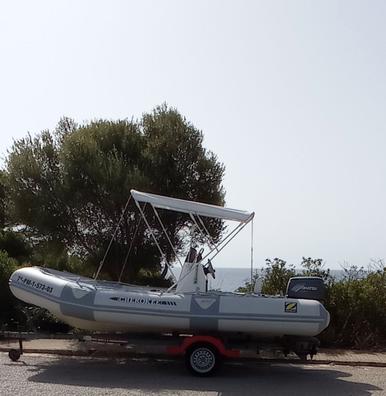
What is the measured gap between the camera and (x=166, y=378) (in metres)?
10.2

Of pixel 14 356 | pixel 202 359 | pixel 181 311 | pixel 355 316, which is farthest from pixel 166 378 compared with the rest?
pixel 355 316

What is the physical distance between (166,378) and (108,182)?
18.2 feet

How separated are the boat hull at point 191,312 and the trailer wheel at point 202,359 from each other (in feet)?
0.97

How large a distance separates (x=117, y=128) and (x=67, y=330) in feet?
15.9

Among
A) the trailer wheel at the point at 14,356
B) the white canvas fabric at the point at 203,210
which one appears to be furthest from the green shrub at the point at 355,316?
the trailer wheel at the point at 14,356

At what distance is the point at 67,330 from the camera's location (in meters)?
14.2

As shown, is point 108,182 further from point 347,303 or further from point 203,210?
point 347,303

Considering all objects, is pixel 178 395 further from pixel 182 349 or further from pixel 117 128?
pixel 117 128

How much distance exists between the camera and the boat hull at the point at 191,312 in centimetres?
1035

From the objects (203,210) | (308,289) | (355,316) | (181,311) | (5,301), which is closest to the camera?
(181,311)

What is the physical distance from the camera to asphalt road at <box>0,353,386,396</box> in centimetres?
926

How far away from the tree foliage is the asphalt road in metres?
3.80

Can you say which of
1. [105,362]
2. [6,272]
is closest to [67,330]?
[6,272]

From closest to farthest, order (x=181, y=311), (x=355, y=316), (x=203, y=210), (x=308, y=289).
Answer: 1. (x=181, y=311)
2. (x=308, y=289)
3. (x=203, y=210)
4. (x=355, y=316)
